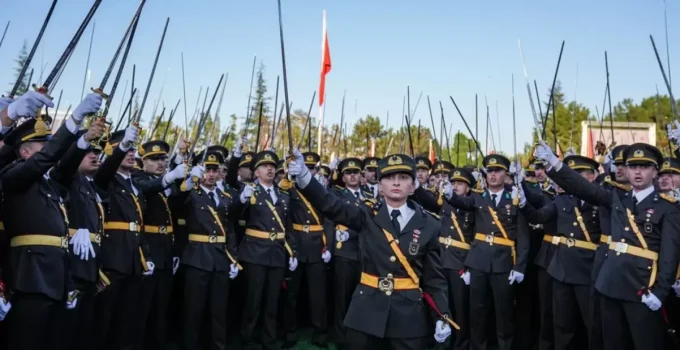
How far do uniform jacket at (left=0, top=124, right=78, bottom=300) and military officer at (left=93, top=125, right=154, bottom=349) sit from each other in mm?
1239

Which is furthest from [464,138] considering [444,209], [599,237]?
[599,237]

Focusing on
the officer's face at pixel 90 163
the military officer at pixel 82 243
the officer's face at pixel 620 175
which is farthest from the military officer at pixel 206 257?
the officer's face at pixel 620 175

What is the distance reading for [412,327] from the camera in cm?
453

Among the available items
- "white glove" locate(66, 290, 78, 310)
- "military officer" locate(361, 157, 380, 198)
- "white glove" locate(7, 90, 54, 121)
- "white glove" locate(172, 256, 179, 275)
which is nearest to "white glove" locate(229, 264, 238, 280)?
"white glove" locate(172, 256, 179, 275)

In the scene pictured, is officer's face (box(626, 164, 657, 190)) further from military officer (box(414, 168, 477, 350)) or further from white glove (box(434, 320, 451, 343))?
white glove (box(434, 320, 451, 343))

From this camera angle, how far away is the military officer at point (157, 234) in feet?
22.6

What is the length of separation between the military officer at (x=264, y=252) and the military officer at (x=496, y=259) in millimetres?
2387

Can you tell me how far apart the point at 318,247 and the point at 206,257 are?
1887 mm

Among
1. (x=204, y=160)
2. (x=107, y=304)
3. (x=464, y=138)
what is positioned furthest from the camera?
(x=464, y=138)

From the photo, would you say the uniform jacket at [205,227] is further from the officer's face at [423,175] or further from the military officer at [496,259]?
the officer's face at [423,175]

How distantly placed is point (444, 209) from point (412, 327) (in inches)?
189

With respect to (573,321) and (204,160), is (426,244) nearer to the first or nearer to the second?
(573,321)

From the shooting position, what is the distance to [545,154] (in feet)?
18.7

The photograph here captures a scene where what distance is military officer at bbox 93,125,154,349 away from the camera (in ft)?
20.1
